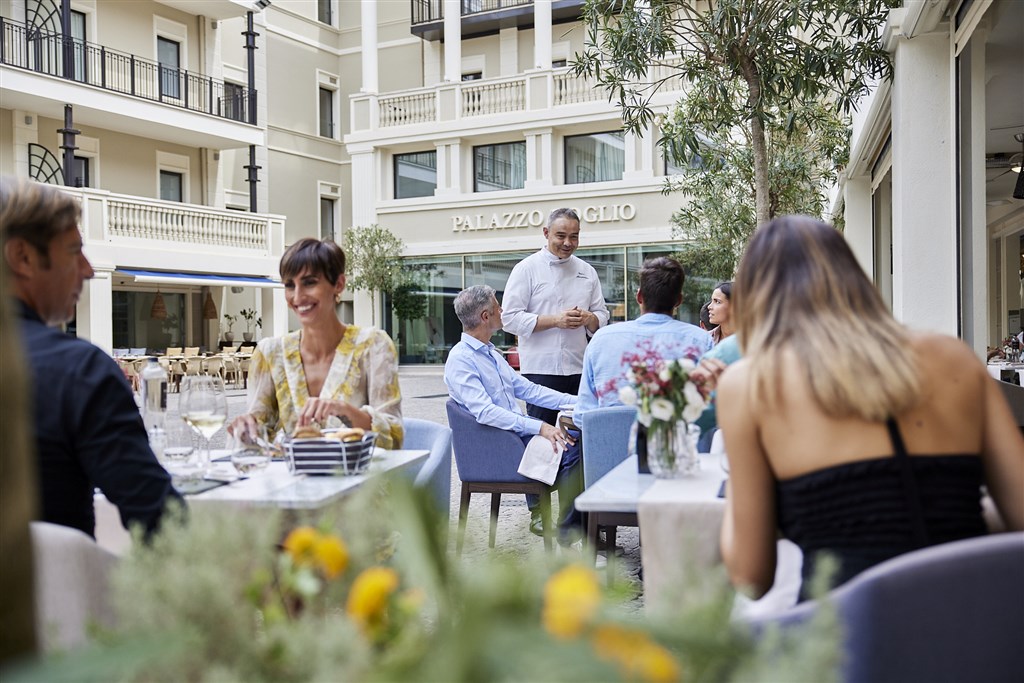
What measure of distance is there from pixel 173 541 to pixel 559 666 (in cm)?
52

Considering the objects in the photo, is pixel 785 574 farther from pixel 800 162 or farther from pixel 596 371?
pixel 800 162

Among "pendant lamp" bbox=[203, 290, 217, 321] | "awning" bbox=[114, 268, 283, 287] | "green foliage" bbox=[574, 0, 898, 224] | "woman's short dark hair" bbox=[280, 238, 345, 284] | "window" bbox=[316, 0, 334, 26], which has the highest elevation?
"window" bbox=[316, 0, 334, 26]

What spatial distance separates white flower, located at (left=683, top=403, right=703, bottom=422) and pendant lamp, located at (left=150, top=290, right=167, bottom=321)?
73.1 feet

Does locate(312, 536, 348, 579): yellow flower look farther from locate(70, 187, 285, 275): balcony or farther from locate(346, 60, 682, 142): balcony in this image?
locate(346, 60, 682, 142): balcony

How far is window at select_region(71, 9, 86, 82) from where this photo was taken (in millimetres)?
20453

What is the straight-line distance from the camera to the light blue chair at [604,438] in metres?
4.31

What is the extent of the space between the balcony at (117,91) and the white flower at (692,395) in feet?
61.7

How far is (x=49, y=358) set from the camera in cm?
201

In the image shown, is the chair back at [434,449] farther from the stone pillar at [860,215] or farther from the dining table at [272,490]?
the stone pillar at [860,215]

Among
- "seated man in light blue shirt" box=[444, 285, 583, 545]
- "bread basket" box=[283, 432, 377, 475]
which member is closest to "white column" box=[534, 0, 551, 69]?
"seated man in light blue shirt" box=[444, 285, 583, 545]

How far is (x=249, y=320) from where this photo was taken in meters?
25.4

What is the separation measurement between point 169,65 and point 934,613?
24523 millimetres

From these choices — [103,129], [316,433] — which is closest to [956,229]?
[316,433]

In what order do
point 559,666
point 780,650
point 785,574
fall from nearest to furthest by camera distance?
point 559,666
point 780,650
point 785,574
